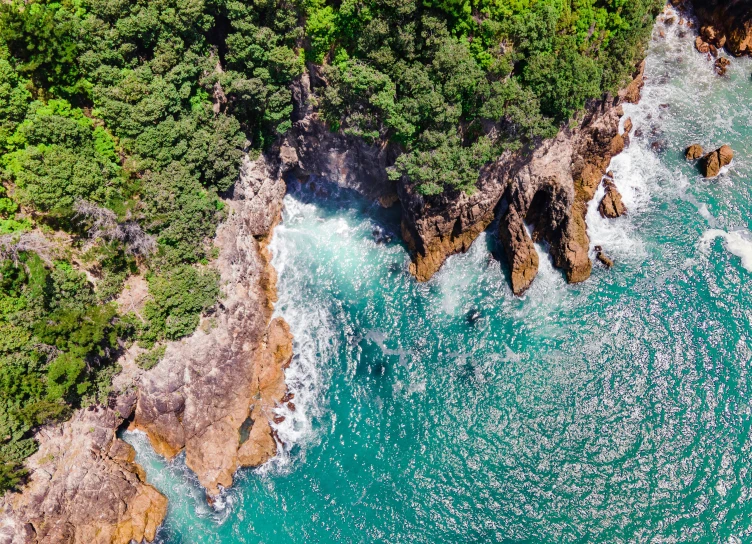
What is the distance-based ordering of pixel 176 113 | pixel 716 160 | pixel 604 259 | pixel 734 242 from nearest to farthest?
pixel 176 113
pixel 734 242
pixel 604 259
pixel 716 160

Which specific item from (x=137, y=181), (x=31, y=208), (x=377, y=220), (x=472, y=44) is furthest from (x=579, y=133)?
(x=31, y=208)

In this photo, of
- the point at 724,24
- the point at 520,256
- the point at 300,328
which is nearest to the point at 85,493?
the point at 300,328

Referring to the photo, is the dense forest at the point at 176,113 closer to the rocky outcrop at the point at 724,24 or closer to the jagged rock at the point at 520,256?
the jagged rock at the point at 520,256

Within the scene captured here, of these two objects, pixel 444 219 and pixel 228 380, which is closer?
pixel 228 380

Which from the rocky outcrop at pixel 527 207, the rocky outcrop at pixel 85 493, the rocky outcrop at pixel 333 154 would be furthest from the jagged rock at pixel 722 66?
the rocky outcrop at pixel 85 493

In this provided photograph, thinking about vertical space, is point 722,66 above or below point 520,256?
above

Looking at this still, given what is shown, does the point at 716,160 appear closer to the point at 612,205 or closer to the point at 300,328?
the point at 612,205

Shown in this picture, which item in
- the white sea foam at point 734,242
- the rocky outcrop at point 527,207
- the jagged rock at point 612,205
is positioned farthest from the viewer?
the jagged rock at point 612,205
